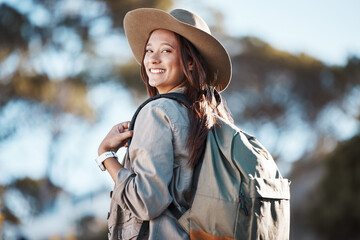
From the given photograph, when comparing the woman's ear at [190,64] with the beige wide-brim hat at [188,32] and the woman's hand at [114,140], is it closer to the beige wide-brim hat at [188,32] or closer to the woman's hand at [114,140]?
the beige wide-brim hat at [188,32]

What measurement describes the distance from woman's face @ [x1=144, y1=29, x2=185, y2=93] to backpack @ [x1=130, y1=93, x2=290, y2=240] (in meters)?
0.38

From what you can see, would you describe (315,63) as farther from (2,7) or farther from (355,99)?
(2,7)

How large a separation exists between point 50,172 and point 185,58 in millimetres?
13450

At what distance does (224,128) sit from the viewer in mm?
2023

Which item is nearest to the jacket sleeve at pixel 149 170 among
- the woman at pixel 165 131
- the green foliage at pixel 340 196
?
the woman at pixel 165 131

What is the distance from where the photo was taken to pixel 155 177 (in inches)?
73.3

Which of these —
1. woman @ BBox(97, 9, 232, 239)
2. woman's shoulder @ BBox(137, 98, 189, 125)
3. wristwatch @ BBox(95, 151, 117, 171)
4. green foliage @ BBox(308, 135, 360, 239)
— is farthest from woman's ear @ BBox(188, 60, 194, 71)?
green foliage @ BBox(308, 135, 360, 239)

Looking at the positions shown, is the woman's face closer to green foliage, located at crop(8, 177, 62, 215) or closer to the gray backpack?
the gray backpack

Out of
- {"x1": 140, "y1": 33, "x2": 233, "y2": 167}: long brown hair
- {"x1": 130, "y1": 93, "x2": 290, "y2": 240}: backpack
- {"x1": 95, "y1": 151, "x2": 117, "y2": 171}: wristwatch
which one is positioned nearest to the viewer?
{"x1": 130, "y1": 93, "x2": 290, "y2": 240}: backpack

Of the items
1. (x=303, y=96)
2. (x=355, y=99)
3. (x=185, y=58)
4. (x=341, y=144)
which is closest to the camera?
(x=185, y=58)

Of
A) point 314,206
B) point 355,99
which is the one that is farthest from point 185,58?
point 355,99

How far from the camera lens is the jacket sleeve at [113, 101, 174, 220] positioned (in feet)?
6.10

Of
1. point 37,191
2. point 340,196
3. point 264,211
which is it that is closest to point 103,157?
point 264,211

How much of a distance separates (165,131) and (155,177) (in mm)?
195
